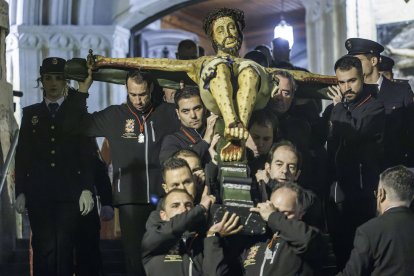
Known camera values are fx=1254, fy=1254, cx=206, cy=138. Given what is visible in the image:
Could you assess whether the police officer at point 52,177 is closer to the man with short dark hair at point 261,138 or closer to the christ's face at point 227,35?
the man with short dark hair at point 261,138

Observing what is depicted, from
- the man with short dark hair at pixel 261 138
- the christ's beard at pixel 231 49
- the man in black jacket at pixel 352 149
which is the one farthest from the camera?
the man in black jacket at pixel 352 149

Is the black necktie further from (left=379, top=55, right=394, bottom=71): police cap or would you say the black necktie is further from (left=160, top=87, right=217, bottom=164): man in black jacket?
(left=379, top=55, right=394, bottom=71): police cap

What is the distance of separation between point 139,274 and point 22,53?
8019mm

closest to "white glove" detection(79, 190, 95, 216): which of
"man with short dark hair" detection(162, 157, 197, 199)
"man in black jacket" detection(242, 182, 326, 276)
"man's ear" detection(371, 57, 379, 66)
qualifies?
"man with short dark hair" detection(162, 157, 197, 199)

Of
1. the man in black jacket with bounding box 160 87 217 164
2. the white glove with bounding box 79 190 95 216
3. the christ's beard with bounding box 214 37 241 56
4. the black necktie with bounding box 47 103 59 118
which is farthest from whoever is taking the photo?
the black necktie with bounding box 47 103 59 118

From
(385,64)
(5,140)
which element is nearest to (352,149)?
(385,64)

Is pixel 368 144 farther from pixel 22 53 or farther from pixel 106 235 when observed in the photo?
pixel 22 53

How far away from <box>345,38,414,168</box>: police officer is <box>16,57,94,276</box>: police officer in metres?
2.00

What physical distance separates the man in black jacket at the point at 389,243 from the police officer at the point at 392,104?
1.24 metres

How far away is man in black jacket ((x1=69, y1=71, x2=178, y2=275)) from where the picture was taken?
→ 25.7 feet

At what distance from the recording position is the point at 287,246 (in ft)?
22.9

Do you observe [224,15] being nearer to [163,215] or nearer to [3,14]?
[163,215]

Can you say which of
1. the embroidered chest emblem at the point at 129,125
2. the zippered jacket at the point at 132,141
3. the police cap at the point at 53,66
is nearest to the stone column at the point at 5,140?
the police cap at the point at 53,66

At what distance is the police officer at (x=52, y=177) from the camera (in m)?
8.48
